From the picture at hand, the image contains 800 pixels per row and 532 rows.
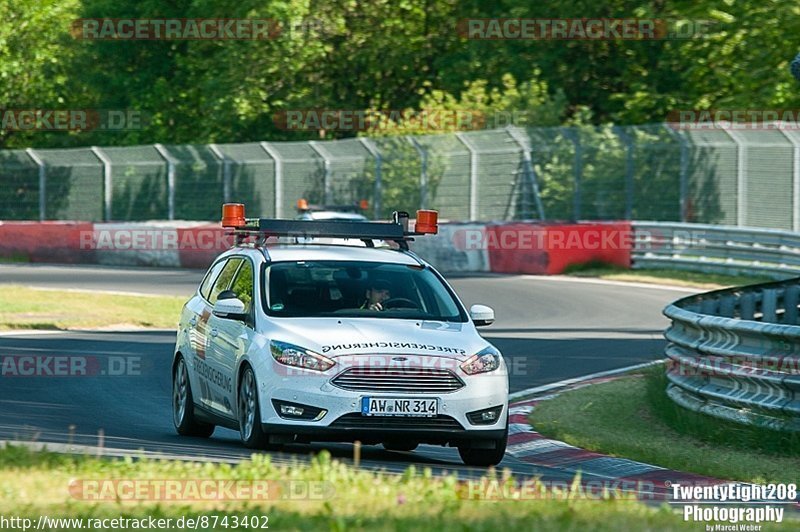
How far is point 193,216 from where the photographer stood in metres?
43.4

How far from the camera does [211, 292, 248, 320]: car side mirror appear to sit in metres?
11.9

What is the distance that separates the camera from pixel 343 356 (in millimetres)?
11039

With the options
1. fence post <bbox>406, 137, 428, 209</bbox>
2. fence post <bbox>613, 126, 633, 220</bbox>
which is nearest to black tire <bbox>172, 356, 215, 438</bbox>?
fence post <bbox>613, 126, 633, 220</bbox>

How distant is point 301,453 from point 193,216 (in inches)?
1281

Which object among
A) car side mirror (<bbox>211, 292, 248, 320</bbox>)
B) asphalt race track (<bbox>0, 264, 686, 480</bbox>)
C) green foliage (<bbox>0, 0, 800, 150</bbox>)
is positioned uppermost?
green foliage (<bbox>0, 0, 800, 150</bbox>)

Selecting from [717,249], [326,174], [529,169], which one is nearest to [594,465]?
[717,249]

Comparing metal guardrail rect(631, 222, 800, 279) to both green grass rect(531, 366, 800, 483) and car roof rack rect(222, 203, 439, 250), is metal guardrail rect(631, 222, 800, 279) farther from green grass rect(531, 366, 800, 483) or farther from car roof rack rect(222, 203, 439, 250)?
car roof rack rect(222, 203, 439, 250)

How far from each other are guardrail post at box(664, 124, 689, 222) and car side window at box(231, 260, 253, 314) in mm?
22215

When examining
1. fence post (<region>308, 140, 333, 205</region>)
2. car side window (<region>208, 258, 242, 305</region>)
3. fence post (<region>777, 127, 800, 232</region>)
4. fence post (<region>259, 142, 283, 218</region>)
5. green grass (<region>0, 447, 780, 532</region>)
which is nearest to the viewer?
green grass (<region>0, 447, 780, 532</region>)

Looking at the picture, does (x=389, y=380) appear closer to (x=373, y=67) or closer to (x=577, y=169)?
(x=577, y=169)

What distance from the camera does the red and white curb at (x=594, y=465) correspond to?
10.7m

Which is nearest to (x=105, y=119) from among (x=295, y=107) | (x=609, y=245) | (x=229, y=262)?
(x=295, y=107)

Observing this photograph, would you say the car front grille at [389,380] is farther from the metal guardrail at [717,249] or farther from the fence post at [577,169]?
the fence post at [577,169]

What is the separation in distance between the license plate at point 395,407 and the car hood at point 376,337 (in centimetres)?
34
